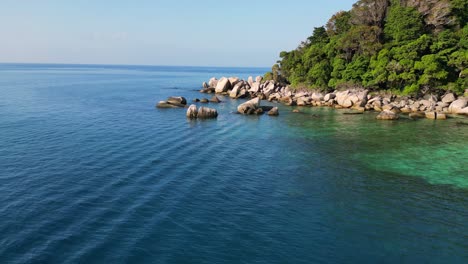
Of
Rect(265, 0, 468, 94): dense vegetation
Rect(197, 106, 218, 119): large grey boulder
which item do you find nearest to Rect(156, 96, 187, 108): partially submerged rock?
Rect(197, 106, 218, 119): large grey boulder

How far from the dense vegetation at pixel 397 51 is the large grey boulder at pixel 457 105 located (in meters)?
2.89

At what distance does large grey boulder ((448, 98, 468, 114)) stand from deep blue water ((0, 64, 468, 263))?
17.4 m

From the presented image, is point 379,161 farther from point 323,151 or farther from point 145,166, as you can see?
point 145,166

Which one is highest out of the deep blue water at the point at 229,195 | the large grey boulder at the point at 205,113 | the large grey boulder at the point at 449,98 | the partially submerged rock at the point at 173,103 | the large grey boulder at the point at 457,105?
the large grey boulder at the point at 449,98

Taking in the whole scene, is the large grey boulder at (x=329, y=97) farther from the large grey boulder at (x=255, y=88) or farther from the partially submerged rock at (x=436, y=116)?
the large grey boulder at (x=255, y=88)

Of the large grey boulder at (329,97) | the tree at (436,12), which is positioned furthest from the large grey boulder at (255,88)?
the tree at (436,12)

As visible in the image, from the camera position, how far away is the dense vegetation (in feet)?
216

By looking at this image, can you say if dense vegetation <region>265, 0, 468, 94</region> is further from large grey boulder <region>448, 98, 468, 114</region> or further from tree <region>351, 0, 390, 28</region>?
large grey boulder <region>448, 98, 468, 114</region>

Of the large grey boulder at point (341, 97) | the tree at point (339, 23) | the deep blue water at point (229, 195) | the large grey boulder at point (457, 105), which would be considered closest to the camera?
the deep blue water at point (229, 195)

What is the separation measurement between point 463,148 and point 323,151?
1633 cm

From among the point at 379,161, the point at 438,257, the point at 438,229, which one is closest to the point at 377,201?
the point at 438,229

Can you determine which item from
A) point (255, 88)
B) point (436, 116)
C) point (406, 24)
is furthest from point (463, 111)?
point (255, 88)

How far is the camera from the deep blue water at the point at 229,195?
18297mm

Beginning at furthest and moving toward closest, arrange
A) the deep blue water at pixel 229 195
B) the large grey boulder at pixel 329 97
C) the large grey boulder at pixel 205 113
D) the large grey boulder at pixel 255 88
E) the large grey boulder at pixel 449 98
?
the large grey boulder at pixel 255 88, the large grey boulder at pixel 329 97, the large grey boulder at pixel 449 98, the large grey boulder at pixel 205 113, the deep blue water at pixel 229 195
